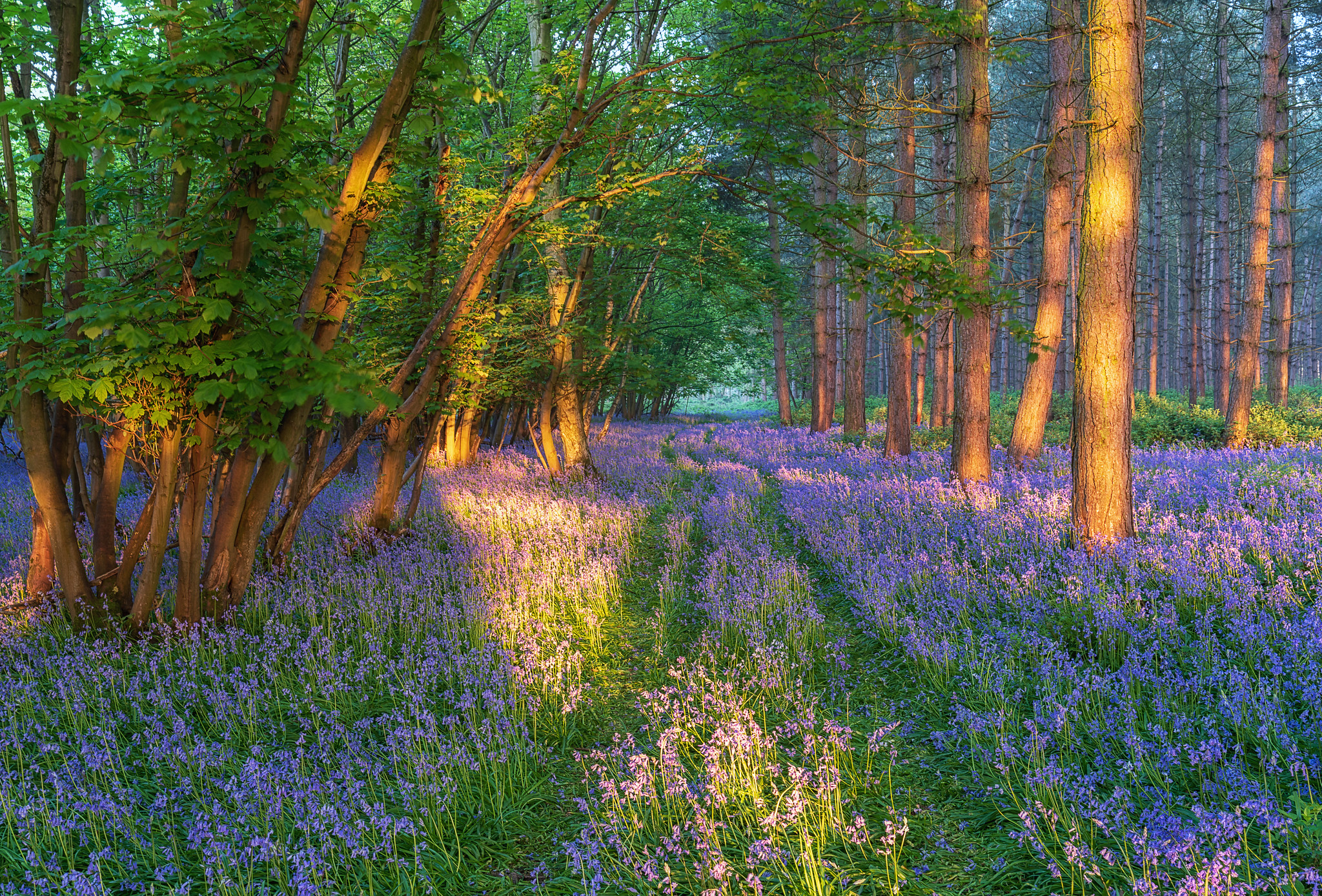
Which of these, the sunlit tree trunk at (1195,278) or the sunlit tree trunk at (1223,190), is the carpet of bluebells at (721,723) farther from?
the sunlit tree trunk at (1195,278)

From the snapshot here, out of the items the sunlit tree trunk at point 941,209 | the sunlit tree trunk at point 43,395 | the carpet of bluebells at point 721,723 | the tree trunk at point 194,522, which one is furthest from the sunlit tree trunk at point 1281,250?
the sunlit tree trunk at point 43,395

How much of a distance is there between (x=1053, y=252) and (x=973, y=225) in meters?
2.25

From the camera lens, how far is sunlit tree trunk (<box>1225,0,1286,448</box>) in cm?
1348

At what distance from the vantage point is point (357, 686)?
4.93m

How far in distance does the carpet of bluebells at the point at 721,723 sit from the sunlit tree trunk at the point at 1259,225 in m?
8.09

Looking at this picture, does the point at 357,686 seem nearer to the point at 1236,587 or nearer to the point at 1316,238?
the point at 1236,587

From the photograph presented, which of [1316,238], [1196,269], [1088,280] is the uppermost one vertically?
[1316,238]

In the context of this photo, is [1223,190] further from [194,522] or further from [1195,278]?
[194,522]

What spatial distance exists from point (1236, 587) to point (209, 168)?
7.64 meters

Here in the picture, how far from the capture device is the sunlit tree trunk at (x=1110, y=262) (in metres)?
6.24

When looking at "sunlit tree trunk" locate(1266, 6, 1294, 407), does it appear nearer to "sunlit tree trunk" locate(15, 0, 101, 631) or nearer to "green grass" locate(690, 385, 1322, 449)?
"green grass" locate(690, 385, 1322, 449)

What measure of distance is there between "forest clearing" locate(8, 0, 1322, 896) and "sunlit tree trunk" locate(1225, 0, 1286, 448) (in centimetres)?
365

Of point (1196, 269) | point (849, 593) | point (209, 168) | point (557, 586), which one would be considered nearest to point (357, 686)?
point (557, 586)

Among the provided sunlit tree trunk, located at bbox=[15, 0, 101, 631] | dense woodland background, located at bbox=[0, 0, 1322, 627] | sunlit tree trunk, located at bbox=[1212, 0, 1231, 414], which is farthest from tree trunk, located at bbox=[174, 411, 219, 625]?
sunlit tree trunk, located at bbox=[1212, 0, 1231, 414]
